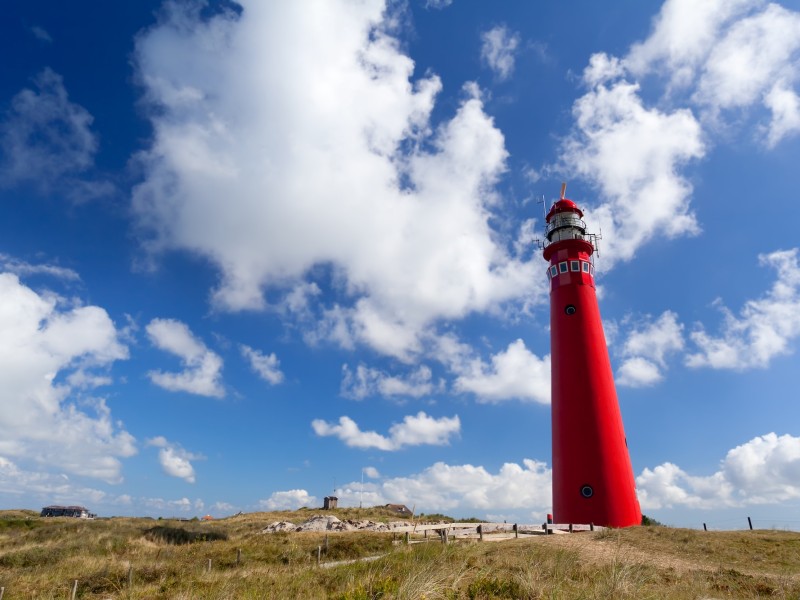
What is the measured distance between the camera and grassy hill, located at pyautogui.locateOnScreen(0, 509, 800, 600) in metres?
8.54

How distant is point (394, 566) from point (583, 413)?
1735 cm

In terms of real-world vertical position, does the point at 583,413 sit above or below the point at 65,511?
above

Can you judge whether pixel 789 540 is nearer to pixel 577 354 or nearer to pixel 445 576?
pixel 577 354

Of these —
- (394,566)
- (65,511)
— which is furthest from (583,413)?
(65,511)

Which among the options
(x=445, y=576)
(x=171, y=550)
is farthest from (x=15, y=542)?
(x=445, y=576)

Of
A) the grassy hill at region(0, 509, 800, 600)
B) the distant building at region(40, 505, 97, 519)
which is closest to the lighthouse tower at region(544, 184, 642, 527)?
the grassy hill at region(0, 509, 800, 600)

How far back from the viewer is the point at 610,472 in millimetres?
24188

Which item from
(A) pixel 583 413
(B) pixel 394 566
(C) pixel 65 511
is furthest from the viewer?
(C) pixel 65 511

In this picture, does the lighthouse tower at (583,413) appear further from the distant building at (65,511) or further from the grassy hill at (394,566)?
the distant building at (65,511)

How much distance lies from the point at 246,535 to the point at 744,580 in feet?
98.4

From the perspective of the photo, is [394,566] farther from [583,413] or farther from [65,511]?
[65,511]

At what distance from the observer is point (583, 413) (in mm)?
25281

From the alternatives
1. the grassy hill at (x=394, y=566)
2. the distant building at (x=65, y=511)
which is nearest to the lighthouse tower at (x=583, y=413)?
the grassy hill at (x=394, y=566)

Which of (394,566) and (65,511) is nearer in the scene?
(394,566)
